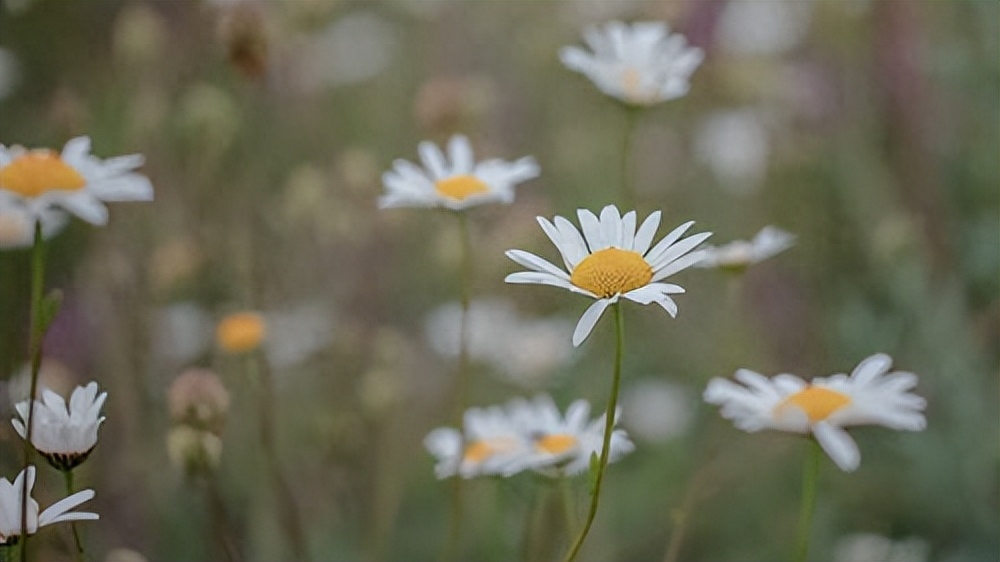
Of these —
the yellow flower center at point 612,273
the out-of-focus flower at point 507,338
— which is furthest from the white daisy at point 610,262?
the out-of-focus flower at point 507,338

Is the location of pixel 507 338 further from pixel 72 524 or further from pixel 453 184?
pixel 72 524

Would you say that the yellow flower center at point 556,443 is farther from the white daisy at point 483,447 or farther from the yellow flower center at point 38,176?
the yellow flower center at point 38,176

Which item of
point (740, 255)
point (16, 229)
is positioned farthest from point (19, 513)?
point (740, 255)

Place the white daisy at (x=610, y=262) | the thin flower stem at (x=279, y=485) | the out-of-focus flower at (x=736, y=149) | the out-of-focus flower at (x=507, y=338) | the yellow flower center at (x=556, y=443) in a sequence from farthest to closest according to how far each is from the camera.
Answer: the out-of-focus flower at (x=736, y=149) < the out-of-focus flower at (x=507, y=338) < the thin flower stem at (x=279, y=485) < the yellow flower center at (x=556, y=443) < the white daisy at (x=610, y=262)

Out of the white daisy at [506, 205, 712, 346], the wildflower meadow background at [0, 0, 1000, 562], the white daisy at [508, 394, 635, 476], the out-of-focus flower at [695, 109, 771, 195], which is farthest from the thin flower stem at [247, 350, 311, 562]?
the out-of-focus flower at [695, 109, 771, 195]

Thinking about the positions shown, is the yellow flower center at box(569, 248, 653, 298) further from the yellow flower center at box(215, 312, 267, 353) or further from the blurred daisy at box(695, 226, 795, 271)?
the yellow flower center at box(215, 312, 267, 353)

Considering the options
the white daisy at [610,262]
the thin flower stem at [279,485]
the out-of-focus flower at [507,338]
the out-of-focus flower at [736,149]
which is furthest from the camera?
the out-of-focus flower at [736,149]
